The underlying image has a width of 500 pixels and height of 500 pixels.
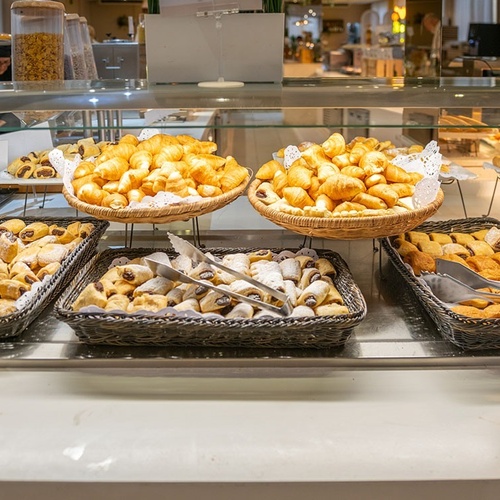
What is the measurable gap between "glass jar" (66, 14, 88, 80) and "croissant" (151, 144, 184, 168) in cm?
90

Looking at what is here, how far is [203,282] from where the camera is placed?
46.9 inches

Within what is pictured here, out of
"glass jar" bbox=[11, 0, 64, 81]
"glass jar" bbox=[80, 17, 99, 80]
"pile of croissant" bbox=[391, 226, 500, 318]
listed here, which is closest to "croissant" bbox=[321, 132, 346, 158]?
"pile of croissant" bbox=[391, 226, 500, 318]

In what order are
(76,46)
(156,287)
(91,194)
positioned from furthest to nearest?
(76,46) → (91,194) → (156,287)

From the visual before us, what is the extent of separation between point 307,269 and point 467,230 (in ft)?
1.66

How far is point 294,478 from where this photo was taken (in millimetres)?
929

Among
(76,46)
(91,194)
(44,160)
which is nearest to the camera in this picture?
(91,194)

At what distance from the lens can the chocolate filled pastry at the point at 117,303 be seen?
1162 mm

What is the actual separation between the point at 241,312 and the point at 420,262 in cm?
43

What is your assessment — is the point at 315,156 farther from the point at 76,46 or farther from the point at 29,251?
the point at 76,46

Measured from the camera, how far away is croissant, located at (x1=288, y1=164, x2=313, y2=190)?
4.42 feet

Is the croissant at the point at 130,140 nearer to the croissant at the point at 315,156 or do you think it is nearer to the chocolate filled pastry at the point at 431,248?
the croissant at the point at 315,156

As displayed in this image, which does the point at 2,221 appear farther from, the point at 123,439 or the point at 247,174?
the point at 123,439

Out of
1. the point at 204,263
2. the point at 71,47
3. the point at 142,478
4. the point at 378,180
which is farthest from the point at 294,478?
the point at 71,47

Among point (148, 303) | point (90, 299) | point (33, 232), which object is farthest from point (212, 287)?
point (33, 232)
